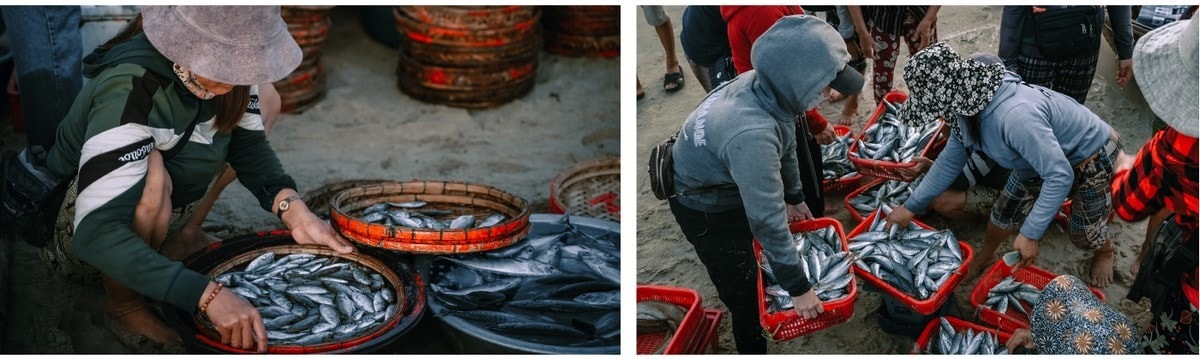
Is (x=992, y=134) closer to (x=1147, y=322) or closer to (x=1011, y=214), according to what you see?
(x=1011, y=214)

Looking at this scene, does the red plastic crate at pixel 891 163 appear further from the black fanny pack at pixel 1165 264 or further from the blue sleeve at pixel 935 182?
the black fanny pack at pixel 1165 264

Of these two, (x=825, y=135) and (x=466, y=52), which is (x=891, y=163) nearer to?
(x=825, y=135)

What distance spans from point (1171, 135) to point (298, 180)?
4.22 m

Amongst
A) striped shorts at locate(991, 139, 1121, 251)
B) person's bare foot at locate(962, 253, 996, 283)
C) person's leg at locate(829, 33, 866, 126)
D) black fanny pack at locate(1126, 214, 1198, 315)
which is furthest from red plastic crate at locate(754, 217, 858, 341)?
person's leg at locate(829, 33, 866, 126)

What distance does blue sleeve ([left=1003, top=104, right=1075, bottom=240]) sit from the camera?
11.3 ft

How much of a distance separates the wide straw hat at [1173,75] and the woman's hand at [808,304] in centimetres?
123

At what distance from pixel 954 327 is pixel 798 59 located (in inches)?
54.2

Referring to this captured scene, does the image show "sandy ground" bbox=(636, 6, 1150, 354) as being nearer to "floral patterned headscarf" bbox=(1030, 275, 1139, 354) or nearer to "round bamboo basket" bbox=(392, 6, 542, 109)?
"floral patterned headscarf" bbox=(1030, 275, 1139, 354)

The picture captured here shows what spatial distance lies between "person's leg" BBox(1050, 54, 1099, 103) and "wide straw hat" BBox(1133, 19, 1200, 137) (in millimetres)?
1257

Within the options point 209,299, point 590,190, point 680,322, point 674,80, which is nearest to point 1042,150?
point 680,322

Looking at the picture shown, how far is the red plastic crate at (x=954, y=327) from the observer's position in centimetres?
373

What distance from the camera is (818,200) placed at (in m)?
4.45

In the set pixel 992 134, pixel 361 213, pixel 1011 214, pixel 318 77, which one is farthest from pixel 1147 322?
pixel 318 77

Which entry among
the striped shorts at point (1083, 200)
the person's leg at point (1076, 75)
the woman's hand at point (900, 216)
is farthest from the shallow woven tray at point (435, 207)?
the person's leg at point (1076, 75)
